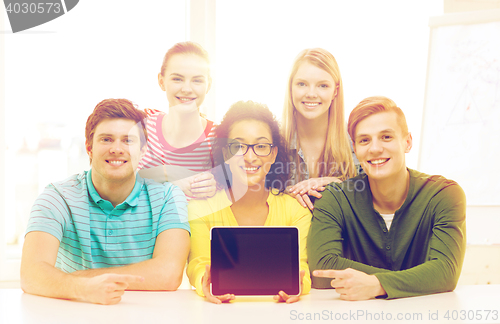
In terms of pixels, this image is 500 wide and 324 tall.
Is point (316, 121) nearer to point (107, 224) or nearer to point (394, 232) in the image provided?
point (394, 232)

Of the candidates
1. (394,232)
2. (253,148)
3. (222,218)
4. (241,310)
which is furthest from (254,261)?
(394,232)

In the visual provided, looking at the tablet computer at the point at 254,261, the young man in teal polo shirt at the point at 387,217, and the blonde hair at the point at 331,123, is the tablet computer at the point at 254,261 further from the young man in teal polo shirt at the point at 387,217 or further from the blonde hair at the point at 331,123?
the blonde hair at the point at 331,123

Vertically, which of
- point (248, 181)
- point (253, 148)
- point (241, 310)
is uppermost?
point (253, 148)

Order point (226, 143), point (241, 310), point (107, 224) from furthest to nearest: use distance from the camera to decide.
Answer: point (226, 143)
point (107, 224)
point (241, 310)

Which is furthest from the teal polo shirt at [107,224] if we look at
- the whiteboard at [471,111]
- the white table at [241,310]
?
the whiteboard at [471,111]

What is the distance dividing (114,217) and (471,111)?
165 centimetres

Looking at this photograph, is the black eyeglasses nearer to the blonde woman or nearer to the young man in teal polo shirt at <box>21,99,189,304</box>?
the blonde woman

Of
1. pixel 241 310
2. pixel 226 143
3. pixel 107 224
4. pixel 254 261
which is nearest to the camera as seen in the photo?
pixel 241 310

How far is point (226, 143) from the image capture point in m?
1.52

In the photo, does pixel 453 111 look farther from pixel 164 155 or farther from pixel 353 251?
pixel 164 155

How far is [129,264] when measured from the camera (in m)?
1.35

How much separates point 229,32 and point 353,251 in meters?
1.13

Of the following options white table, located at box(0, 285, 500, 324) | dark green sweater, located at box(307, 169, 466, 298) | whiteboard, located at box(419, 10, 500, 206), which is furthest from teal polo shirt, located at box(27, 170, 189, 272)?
whiteboard, located at box(419, 10, 500, 206)

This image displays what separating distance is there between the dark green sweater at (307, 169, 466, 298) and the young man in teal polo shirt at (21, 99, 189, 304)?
20.3 inches
